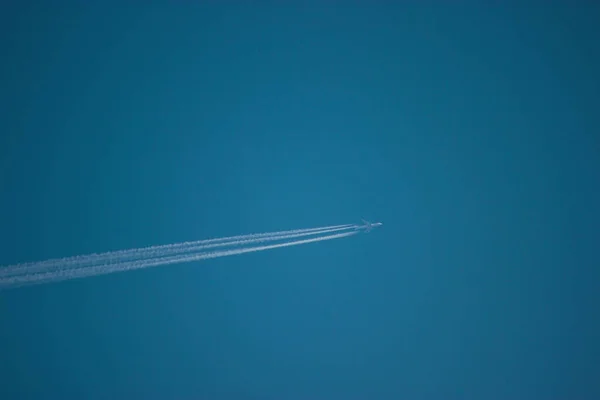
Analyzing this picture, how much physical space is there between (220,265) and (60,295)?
198 centimetres

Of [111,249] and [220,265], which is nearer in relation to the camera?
[111,249]

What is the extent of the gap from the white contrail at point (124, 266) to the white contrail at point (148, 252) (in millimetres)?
59

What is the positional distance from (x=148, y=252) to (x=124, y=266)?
346 millimetres

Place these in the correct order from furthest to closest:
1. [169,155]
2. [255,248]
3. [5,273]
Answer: [255,248] < [169,155] < [5,273]

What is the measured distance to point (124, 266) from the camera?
4.93 meters

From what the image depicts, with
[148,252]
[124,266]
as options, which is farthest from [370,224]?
[124,266]

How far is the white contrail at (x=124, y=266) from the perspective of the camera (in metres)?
4.49

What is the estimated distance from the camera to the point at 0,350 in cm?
459

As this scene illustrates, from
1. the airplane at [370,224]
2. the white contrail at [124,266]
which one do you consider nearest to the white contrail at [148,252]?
the white contrail at [124,266]

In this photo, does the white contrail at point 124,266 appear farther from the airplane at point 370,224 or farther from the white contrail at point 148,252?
the airplane at point 370,224

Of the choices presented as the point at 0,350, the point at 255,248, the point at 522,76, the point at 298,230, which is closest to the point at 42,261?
the point at 0,350

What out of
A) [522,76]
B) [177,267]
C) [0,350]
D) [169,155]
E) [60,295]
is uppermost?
[522,76]

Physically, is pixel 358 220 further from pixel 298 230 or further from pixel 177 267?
pixel 177 267

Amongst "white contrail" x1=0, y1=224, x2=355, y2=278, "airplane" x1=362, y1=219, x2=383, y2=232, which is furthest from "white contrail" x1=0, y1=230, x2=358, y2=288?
"airplane" x1=362, y1=219, x2=383, y2=232
